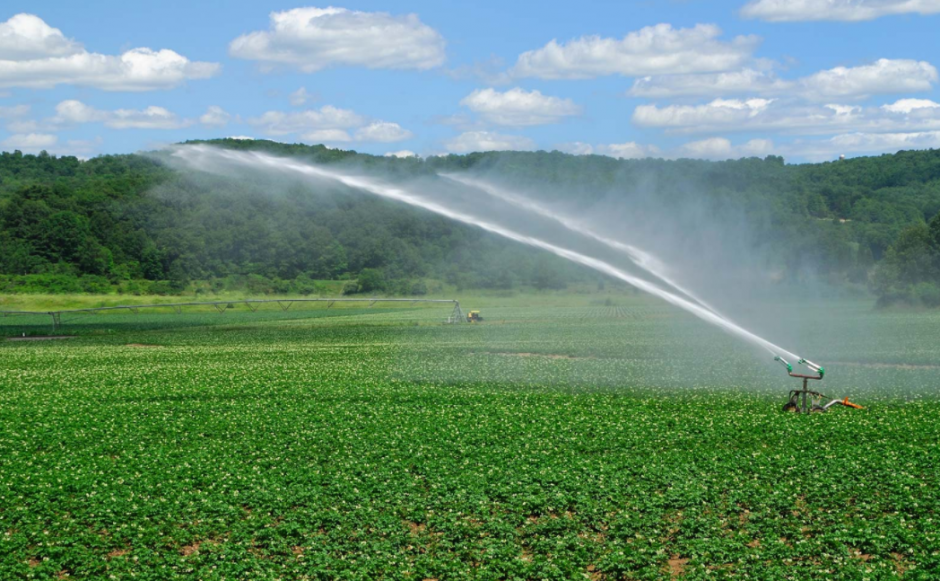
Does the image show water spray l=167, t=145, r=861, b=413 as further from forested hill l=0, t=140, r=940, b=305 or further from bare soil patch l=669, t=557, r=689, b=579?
forested hill l=0, t=140, r=940, b=305

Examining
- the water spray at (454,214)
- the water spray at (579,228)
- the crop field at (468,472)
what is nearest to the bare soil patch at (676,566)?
the crop field at (468,472)

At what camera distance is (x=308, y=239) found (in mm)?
87875

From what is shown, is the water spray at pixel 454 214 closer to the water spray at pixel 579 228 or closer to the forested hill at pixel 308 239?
the water spray at pixel 579 228

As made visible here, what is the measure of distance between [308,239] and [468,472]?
2843 inches

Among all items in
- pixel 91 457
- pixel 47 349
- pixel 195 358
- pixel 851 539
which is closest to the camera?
pixel 851 539

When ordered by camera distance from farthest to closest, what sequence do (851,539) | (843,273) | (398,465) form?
(843,273) → (398,465) → (851,539)

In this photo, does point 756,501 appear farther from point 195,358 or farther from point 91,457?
point 195,358

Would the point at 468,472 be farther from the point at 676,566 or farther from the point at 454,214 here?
the point at 454,214

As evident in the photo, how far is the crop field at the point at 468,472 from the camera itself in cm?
1325

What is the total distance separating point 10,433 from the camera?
22594mm

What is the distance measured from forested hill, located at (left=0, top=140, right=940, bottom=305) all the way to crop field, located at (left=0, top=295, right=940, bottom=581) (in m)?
47.7

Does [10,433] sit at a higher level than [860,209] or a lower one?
lower

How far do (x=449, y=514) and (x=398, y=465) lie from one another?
348cm

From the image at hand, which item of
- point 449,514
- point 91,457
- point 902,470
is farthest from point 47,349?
point 902,470
